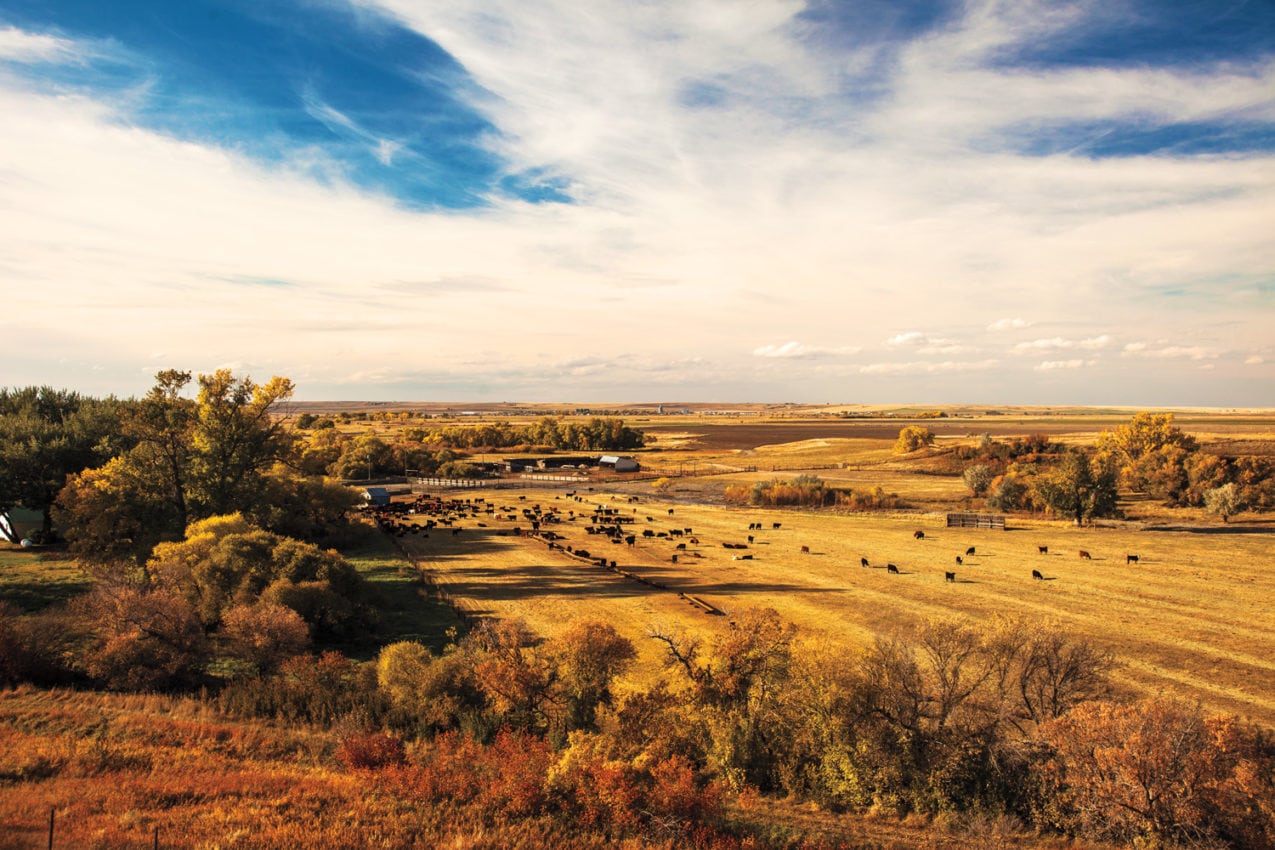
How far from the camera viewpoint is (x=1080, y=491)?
56219 mm

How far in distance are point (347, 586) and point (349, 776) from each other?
16642 millimetres

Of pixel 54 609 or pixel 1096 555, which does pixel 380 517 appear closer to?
pixel 54 609

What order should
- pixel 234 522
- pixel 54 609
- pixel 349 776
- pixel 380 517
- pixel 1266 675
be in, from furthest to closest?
pixel 380 517 < pixel 234 522 < pixel 54 609 < pixel 1266 675 < pixel 349 776

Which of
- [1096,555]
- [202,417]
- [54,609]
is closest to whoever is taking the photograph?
[54,609]

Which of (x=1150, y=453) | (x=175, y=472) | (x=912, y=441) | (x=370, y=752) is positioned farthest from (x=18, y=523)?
(x=912, y=441)

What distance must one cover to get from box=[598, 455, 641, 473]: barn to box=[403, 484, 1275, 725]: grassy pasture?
52.8 m

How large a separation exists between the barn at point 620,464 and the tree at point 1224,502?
74827 millimetres

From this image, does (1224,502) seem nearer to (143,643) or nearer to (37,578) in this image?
(143,643)

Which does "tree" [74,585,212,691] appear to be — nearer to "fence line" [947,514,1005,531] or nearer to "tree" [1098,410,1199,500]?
"fence line" [947,514,1005,531]

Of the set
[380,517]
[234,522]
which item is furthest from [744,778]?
[380,517]

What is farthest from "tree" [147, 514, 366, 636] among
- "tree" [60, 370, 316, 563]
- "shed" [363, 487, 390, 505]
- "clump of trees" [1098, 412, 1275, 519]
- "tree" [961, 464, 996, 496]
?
"tree" [961, 464, 996, 496]

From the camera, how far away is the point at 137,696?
69.4 ft

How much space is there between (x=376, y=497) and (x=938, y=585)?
60.4 metres

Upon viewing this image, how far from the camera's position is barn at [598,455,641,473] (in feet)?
369
